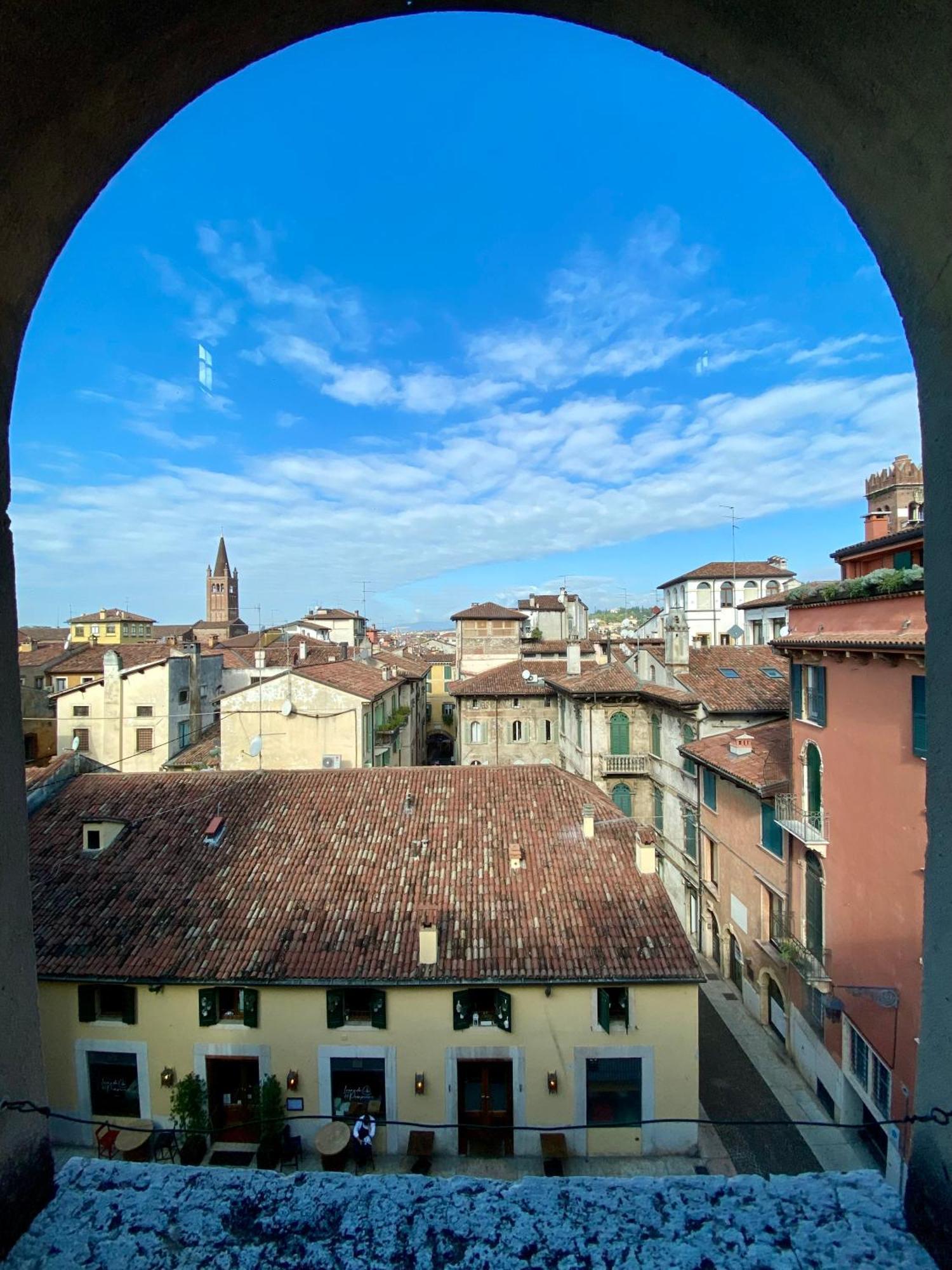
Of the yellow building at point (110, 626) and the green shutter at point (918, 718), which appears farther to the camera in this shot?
the yellow building at point (110, 626)

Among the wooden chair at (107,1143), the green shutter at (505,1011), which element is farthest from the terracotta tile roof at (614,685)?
the wooden chair at (107,1143)

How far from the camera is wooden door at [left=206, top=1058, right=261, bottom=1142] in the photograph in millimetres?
11125

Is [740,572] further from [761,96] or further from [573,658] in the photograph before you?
[761,96]

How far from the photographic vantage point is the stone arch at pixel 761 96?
5.34 feet

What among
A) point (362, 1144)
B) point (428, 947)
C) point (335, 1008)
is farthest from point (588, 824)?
point (362, 1144)

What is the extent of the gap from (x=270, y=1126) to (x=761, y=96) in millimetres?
13910

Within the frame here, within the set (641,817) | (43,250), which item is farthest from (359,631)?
(43,250)

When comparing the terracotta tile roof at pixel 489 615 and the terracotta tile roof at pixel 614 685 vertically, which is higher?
the terracotta tile roof at pixel 489 615

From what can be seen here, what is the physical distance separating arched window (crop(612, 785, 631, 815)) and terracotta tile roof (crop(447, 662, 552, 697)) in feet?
26.5

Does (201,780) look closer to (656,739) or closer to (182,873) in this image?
(182,873)

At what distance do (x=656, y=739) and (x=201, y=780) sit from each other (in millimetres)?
15905

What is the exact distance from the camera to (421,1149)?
34.8 feet

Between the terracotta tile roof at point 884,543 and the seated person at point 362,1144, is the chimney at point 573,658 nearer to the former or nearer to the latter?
the terracotta tile roof at point 884,543

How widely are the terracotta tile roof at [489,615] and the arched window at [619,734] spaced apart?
64.7 feet
